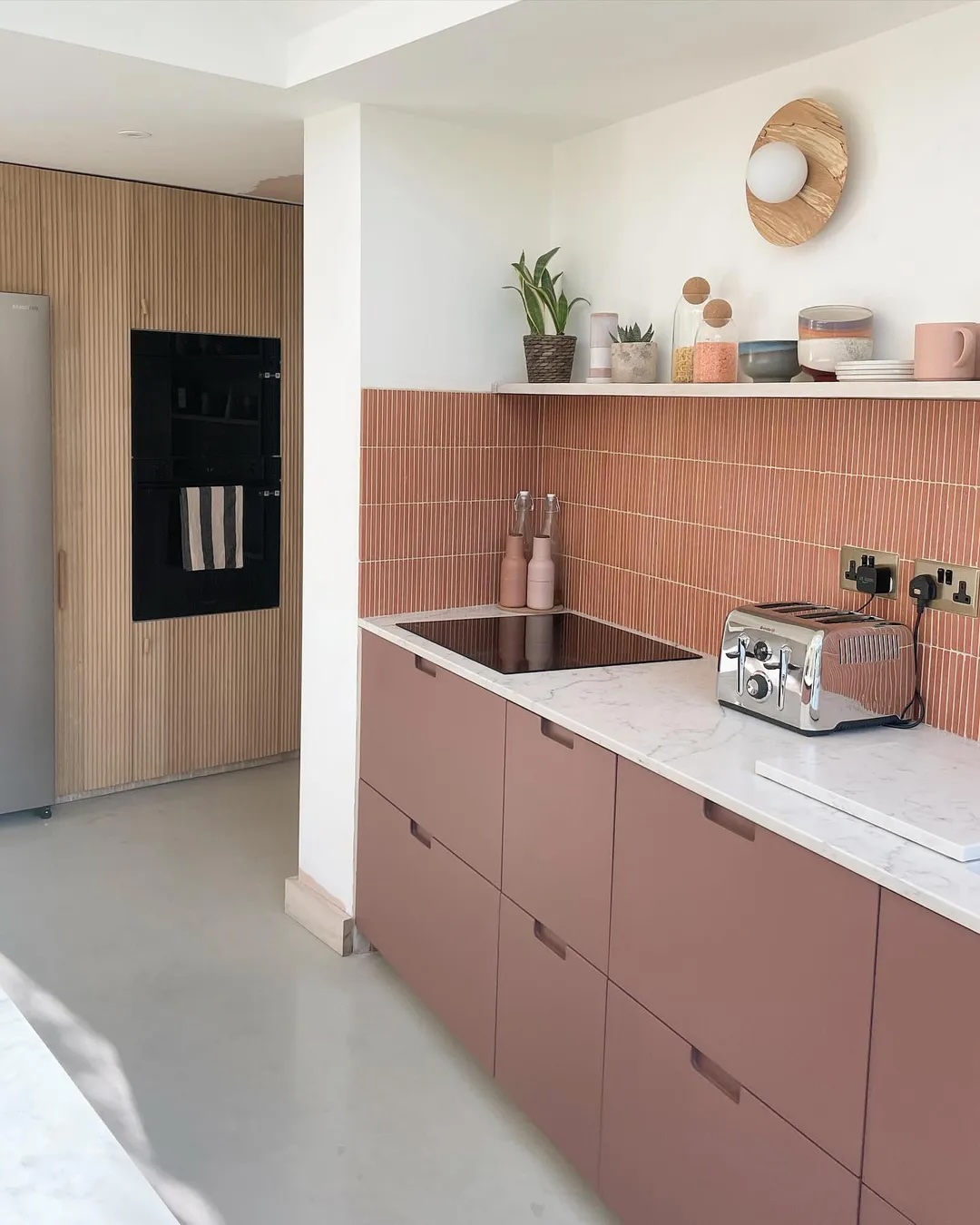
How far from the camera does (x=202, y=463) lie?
171 inches

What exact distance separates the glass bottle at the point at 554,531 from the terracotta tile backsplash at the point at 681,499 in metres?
0.03

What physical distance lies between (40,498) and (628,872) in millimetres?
2627

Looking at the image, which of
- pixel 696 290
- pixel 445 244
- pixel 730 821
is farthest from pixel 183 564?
pixel 730 821

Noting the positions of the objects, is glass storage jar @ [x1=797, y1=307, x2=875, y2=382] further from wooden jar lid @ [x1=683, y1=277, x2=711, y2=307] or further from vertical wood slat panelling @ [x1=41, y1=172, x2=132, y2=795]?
vertical wood slat panelling @ [x1=41, y1=172, x2=132, y2=795]

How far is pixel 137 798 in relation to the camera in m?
4.36

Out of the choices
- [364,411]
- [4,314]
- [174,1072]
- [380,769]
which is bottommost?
[174,1072]

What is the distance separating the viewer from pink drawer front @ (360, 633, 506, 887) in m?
2.60

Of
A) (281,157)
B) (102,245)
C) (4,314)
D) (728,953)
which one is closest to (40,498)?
(4,314)

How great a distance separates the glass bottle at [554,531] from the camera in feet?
11.0

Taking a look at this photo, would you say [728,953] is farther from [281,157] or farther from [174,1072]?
[281,157]

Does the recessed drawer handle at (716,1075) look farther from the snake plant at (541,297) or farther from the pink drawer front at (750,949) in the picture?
the snake plant at (541,297)

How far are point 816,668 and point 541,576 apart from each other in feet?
4.12

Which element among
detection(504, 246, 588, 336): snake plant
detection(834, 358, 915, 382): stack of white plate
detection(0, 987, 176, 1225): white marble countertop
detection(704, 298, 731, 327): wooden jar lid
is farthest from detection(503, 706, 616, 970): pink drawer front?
detection(0, 987, 176, 1225): white marble countertop

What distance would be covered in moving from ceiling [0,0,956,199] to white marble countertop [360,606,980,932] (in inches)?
50.6
